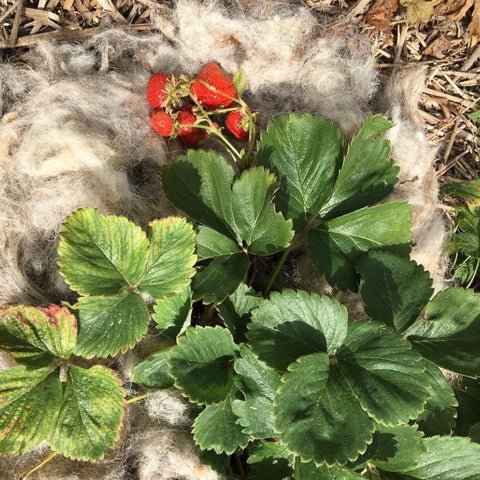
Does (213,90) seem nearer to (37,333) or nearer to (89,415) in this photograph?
(37,333)

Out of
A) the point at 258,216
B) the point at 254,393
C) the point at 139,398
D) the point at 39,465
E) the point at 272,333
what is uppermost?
the point at 258,216

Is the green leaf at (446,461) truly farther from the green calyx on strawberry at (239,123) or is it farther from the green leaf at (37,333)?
the green calyx on strawberry at (239,123)

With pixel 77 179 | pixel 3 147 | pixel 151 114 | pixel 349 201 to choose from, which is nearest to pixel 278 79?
pixel 151 114

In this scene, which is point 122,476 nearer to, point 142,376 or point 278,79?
point 142,376

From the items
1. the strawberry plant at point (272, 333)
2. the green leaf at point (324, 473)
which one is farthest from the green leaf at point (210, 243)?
the green leaf at point (324, 473)

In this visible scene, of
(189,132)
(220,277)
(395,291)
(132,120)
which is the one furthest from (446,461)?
(132,120)

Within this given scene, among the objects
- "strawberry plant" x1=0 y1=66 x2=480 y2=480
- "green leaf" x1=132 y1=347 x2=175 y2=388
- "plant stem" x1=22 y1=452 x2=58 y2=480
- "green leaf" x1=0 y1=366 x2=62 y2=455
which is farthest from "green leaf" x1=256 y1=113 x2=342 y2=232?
"plant stem" x1=22 y1=452 x2=58 y2=480

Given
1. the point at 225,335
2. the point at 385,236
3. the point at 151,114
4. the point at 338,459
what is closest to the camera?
the point at 338,459
